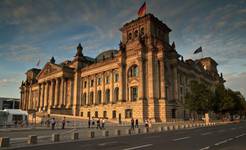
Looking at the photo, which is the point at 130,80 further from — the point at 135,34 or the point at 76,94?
the point at 76,94

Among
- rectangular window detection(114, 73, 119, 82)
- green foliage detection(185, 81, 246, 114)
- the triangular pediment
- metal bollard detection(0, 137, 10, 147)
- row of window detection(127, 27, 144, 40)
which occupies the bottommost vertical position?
metal bollard detection(0, 137, 10, 147)

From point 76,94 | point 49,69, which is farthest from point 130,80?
point 49,69

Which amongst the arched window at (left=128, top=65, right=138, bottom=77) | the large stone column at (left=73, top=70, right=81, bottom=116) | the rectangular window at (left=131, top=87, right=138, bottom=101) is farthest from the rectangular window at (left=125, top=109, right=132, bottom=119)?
the large stone column at (left=73, top=70, right=81, bottom=116)

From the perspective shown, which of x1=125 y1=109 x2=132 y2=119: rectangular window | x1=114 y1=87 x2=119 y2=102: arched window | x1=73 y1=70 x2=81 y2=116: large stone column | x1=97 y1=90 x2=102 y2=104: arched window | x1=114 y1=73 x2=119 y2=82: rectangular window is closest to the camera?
x1=125 y1=109 x2=132 y2=119: rectangular window

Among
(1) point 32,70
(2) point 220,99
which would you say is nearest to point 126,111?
(2) point 220,99

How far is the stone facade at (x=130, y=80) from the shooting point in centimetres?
5812

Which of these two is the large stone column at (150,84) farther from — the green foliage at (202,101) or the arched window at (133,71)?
the green foliage at (202,101)

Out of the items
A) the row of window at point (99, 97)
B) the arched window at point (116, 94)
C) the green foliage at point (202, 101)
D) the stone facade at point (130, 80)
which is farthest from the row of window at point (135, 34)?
the green foliage at point (202, 101)

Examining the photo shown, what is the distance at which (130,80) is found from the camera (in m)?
62.3

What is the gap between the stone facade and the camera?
58125 millimetres

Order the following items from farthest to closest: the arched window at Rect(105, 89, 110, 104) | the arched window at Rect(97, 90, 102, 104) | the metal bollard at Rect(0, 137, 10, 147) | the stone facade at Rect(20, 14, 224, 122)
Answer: the arched window at Rect(97, 90, 102, 104) < the arched window at Rect(105, 89, 110, 104) < the stone facade at Rect(20, 14, 224, 122) < the metal bollard at Rect(0, 137, 10, 147)

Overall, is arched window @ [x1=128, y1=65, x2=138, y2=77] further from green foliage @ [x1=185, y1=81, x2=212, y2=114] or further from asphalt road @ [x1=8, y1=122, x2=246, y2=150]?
asphalt road @ [x1=8, y1=122, x2=246, y2=150]

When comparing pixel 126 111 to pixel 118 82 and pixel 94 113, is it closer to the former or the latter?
pixel 118 82

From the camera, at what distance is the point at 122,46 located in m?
65.4
